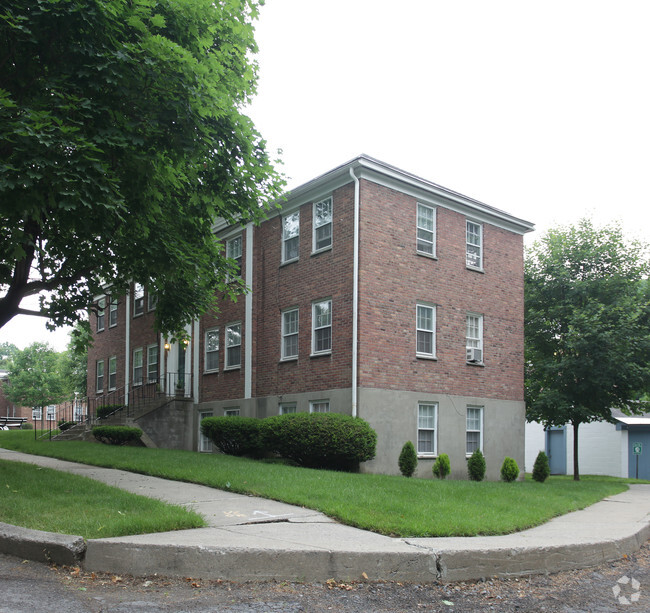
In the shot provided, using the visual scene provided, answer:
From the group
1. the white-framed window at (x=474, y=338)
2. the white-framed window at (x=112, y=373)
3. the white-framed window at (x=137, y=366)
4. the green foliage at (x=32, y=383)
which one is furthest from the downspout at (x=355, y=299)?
the green foliage at (x=32, y=383)

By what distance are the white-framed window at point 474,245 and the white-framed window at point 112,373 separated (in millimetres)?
18024

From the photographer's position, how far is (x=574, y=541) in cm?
796

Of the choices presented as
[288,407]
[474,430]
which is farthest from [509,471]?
[288,407]

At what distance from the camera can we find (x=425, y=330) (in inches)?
774

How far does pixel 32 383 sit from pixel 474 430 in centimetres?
4195

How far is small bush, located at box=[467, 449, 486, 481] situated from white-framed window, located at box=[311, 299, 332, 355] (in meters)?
5.03

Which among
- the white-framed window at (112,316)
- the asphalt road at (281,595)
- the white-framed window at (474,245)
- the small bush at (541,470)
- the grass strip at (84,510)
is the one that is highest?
the white-framed window at (474,245)

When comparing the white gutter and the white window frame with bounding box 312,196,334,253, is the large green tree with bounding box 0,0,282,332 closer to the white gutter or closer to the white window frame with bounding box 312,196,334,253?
the white window frame with bounding box 312,196,334,253

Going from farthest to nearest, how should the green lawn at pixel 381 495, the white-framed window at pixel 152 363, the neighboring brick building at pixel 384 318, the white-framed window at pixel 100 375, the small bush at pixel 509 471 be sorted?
1. the white-framed window at pixel 100 375
2. the white-framed window at pixel 152 363
3. the small bush at pixel 509 471
4. the neighboring brick building at pixel 384 318
5. the green lawn at pixel 381 495

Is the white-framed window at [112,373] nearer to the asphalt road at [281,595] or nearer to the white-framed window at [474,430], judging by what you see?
the white-framed window at [474,430]

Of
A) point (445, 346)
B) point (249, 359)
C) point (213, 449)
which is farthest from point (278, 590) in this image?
point (213, 449)

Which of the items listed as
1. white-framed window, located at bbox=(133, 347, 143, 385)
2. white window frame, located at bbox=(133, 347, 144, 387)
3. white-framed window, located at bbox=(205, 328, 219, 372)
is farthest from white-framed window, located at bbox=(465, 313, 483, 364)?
white-framed window, located at bbox=(133, 347, 143, 385)

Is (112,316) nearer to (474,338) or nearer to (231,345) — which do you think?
(231,345)

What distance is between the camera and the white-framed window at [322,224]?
1961cm
